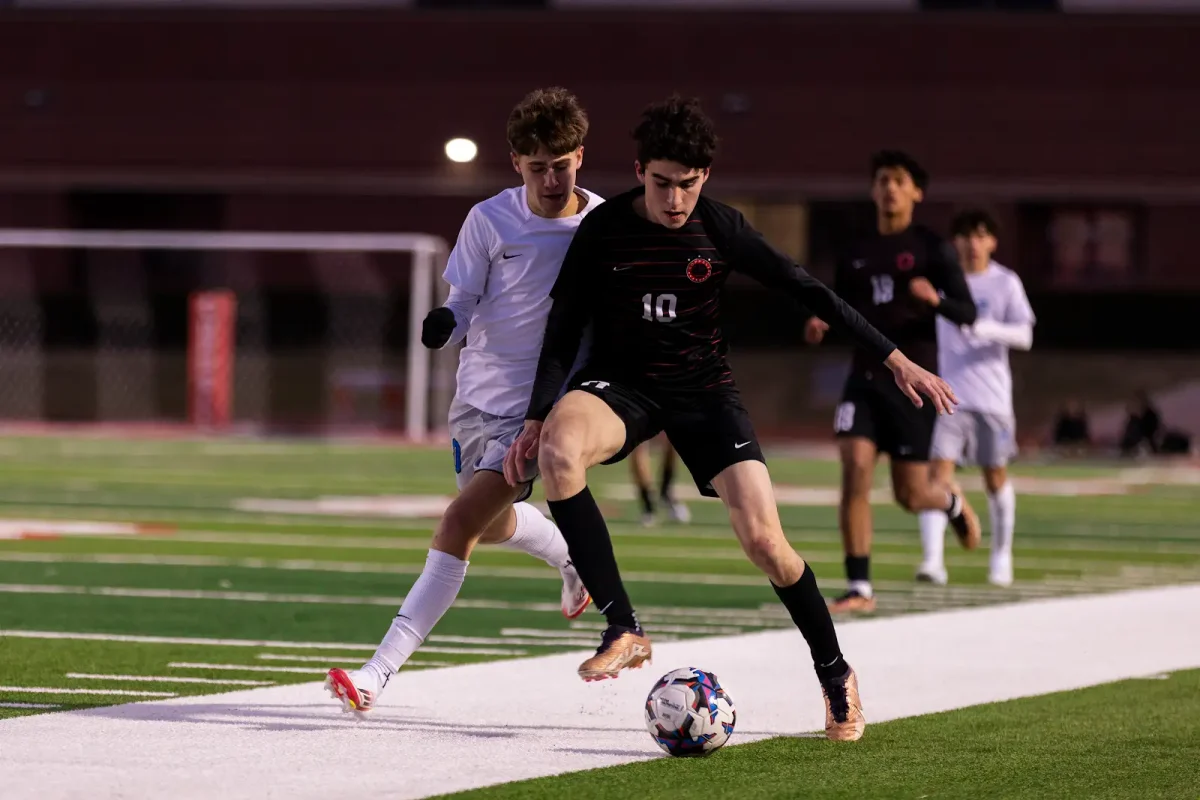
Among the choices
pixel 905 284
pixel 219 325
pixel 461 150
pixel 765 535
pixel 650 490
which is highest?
pixel 461 150

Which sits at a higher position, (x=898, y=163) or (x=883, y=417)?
(x=898, y=163)

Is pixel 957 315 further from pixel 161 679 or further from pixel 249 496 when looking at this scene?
pixel 249 496

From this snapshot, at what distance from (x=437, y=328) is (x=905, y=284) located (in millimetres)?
4869

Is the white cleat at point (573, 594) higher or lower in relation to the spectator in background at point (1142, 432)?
lower

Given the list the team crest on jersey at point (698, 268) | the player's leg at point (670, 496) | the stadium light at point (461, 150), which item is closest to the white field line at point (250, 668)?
the team crest on jersey at point (698, 268)

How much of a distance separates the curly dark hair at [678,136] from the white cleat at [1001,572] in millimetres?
6994

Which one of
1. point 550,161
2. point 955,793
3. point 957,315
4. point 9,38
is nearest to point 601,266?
point 550,161

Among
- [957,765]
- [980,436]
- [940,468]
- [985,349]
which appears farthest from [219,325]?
[957,765]

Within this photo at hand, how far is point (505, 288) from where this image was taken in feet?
24.7

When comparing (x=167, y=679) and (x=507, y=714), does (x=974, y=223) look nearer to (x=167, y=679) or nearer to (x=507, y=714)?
(x=167, y=679)

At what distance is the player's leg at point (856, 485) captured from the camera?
11547 mm

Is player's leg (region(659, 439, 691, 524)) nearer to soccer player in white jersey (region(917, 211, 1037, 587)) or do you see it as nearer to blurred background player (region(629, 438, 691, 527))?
blurred background player (region(629, 438, 691, 527))

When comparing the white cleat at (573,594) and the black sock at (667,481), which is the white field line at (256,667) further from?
the black sock at (667,481)

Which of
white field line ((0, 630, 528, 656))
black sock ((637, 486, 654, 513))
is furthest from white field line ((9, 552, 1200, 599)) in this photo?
black sock ((637, 486, 654, 513))
